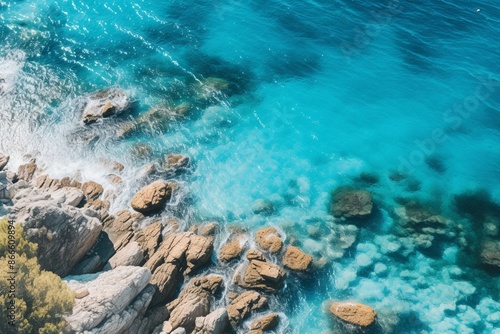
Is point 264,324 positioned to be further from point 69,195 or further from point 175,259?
point 69,195

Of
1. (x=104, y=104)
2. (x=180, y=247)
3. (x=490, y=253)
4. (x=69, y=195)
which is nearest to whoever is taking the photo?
(x=180, y=247)

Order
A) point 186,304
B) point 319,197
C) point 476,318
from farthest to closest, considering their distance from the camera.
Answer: point 319,197 → point 476,318 → point 186,304

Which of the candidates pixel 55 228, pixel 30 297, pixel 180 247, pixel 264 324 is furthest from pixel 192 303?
pixel 55 228

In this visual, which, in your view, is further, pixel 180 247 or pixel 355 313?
pixel 180 247

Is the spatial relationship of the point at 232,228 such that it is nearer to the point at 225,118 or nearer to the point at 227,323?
the point at 227,323

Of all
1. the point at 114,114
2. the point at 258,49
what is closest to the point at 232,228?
the point at 114,114

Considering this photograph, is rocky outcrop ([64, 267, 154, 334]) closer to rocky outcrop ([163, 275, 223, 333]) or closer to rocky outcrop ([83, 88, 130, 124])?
rocky outcrop ([163, 275, 223, 333])

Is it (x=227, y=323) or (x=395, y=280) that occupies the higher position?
(x=395, y=280)
